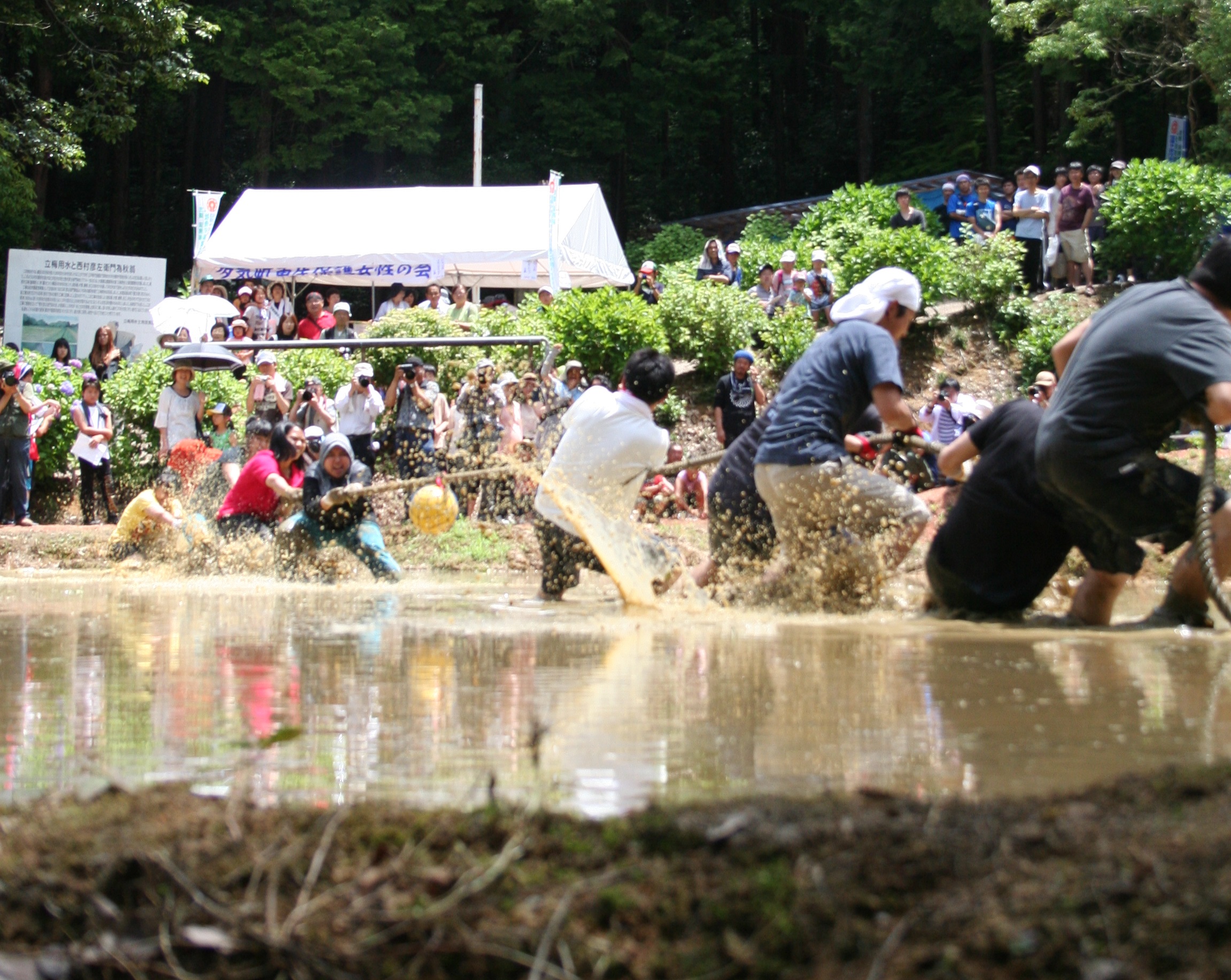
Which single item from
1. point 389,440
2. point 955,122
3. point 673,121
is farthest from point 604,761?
point 673,121

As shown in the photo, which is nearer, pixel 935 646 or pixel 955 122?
pixel 935 646

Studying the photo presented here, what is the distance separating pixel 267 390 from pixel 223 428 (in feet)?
3.96

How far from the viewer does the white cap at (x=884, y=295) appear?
6.91 meters

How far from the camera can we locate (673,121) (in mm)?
35562

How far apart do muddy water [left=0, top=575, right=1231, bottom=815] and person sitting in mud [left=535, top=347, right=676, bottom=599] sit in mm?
1496

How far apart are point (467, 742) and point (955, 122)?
30.5 meters

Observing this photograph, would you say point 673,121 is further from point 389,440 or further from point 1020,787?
point 1020,787

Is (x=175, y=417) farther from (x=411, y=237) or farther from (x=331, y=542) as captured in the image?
(x=411, y=237)

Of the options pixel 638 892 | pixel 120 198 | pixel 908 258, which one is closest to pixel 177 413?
pixel 908 258

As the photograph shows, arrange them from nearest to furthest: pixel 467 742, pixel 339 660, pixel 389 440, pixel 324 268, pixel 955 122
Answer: pixel 467 742, pixel 339 660, pixel 389 440, pixel 324 268, pixel 955 122

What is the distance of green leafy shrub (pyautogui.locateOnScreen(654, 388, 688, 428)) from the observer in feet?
54.2

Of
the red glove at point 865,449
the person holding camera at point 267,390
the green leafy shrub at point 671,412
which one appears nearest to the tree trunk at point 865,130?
the green leafy shrub at point 671,412

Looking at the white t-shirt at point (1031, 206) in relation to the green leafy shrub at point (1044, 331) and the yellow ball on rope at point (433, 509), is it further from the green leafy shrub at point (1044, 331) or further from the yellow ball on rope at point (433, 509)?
the yellow ball on rope at point (433, 509)

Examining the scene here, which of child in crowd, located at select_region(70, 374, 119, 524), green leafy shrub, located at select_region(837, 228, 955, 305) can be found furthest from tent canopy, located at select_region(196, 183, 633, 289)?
child in crowd, located at select_region(70, 374, 119, 524)
